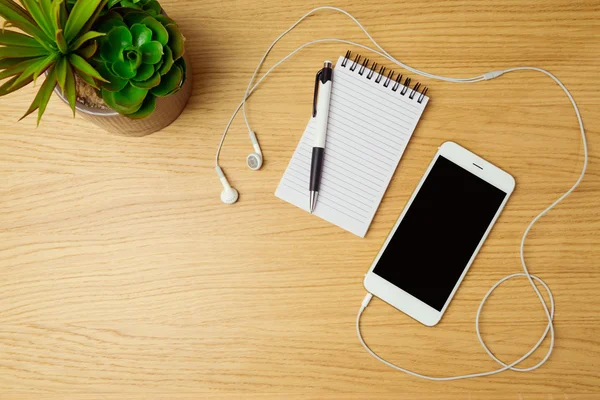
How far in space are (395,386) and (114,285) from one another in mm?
469

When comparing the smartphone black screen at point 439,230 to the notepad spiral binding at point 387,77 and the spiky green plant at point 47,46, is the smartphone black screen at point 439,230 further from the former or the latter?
the spiky green plant at point 47,46

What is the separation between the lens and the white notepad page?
2.49ft

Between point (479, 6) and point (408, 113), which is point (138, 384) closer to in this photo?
point (408, 113)

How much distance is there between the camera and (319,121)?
758mm

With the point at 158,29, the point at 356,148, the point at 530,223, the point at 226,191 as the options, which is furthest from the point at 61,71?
the point at 530,223

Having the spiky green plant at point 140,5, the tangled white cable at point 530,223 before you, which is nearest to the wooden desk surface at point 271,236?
the tangled white cable at point 530,223

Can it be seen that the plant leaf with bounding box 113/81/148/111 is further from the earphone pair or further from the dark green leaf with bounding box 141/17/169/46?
the earphone pair

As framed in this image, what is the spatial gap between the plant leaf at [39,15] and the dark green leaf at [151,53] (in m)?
0.11

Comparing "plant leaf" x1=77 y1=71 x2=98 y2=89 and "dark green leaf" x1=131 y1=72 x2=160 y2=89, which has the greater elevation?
"plant leaf" x1=77 y1=71 x2=98 y2=89

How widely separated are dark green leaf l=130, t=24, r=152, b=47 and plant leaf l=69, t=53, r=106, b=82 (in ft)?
0.22

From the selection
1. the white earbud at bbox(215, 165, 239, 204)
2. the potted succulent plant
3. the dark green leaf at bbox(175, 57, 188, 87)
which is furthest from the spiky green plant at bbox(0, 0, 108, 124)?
the white earbud at bbox(215, 165, 239, 204)

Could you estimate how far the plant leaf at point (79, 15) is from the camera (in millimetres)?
557

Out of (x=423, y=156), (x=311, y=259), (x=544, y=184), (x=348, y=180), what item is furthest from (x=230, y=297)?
(x=544, y=184)

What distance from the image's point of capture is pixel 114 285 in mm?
772
